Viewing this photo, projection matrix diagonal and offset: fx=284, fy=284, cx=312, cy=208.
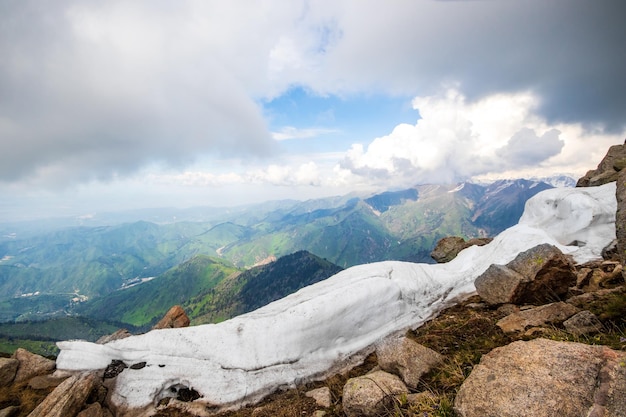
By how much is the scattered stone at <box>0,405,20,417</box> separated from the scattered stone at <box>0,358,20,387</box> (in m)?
2.19

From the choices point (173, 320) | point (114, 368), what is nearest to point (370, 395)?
point (114, 368)

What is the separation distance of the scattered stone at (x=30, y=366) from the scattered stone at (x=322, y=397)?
39.2 feet

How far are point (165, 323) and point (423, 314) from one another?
17.5m

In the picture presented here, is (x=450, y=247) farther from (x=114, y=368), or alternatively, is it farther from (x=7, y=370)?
(x=7, y=370)

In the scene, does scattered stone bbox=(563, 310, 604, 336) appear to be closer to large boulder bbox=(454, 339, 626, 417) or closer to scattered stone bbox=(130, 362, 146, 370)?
large boulder bbox=(454, 339, 626, 417)

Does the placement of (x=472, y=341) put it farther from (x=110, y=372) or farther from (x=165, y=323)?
(x=165, y=323)

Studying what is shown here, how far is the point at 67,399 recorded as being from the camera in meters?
10.2

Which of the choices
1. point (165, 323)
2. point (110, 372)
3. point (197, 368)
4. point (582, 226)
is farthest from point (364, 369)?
point (582, 226)

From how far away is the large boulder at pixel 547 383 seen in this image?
4.61m

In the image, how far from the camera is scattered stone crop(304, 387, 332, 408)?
920 cm

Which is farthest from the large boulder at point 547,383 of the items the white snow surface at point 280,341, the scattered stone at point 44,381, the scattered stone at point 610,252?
the scattered stone at point 610,252

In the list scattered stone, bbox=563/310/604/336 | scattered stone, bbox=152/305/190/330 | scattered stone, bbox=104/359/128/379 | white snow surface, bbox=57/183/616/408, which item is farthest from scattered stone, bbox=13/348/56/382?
scattered stone, bbox=563/310/604/336

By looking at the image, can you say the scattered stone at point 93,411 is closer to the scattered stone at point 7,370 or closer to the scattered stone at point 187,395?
the scattered stone at point 187,395

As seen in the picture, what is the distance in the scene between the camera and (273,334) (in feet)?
48.0
